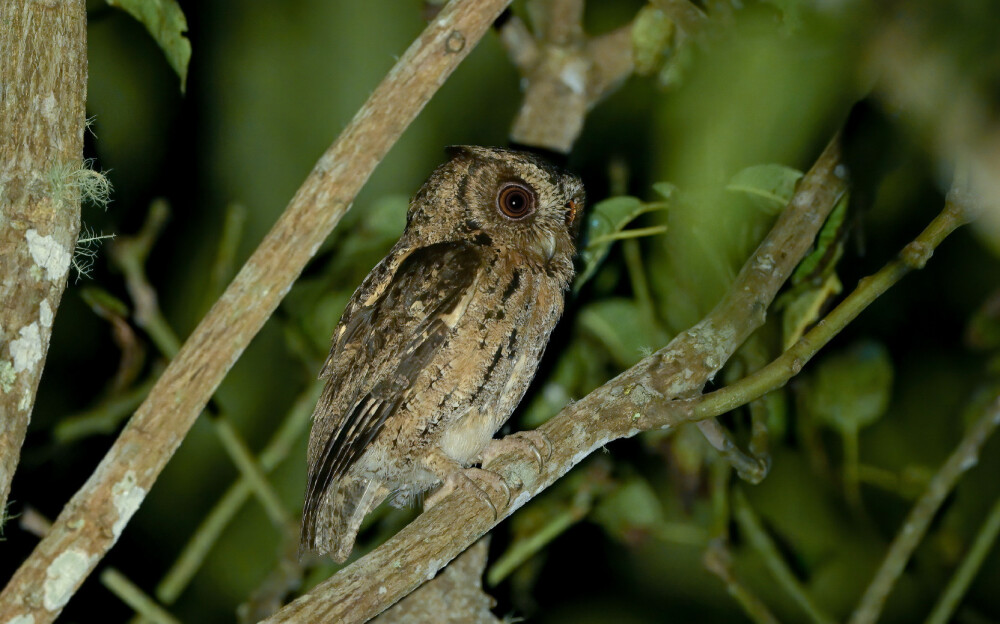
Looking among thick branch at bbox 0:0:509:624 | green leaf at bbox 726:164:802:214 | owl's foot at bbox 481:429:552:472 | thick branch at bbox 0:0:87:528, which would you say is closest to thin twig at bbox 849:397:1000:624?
green leaf at bbox 726:164:802:214

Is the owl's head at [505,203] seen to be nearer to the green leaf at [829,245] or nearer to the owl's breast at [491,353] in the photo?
the owl's breast at [491,353]

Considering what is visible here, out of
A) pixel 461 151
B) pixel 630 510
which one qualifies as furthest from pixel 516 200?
pixel 630 510

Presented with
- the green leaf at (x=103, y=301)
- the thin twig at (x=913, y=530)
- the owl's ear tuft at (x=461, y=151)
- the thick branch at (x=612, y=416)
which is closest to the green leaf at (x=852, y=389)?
the thin twig at (x=913, y=530)

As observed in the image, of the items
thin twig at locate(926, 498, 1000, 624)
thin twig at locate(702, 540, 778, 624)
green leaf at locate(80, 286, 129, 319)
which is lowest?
thin twig at locate(926, 498, 1000, 624)

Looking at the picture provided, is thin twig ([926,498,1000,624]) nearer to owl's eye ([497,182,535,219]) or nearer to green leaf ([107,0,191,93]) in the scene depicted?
owl's eye ([497,182,535,219])

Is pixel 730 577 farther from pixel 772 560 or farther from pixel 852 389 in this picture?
pixel 852 389

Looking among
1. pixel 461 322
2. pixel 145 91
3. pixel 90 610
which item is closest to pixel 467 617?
pixel 461 322

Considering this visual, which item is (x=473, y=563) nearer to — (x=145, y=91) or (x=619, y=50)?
(x=619, y=50)
